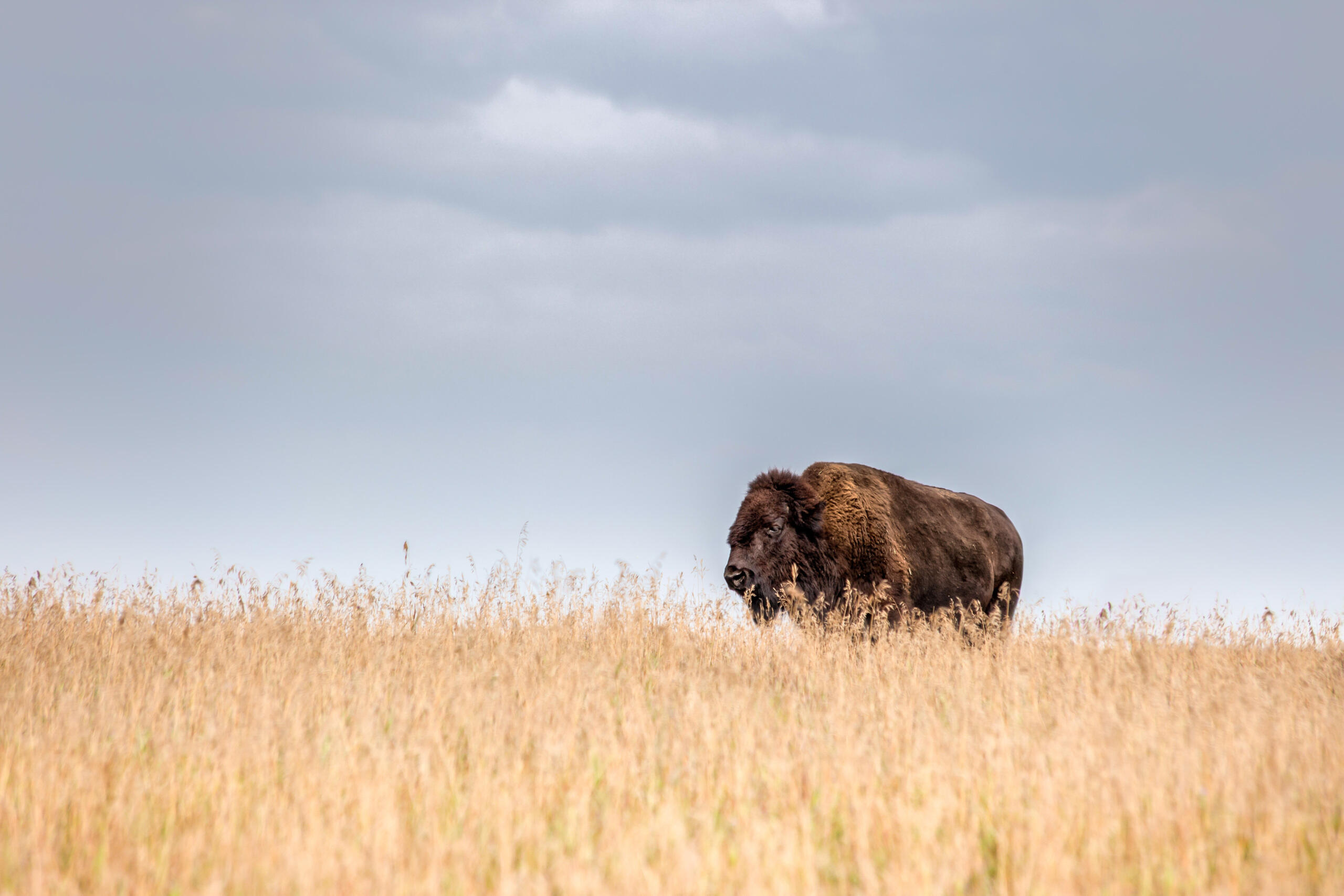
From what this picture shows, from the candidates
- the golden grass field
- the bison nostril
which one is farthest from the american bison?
the golden grass field

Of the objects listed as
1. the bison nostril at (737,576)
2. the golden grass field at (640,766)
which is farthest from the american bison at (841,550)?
the golden grass field at (640,766)

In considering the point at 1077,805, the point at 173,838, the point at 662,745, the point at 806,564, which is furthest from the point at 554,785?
the point at 806,564

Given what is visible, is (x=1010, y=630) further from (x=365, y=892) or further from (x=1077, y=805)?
(x=365, y=892)

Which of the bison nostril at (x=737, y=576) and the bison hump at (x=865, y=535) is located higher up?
the bison hump at (x=865, y=535)

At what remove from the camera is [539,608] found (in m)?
9.30

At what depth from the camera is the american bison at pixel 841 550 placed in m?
10.5

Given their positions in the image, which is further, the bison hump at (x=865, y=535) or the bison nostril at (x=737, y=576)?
the bison hump at (x=865, y=535)

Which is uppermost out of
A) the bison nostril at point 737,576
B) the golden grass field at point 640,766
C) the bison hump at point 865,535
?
the bison hump at point 865,535

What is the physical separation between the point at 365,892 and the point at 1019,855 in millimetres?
2418

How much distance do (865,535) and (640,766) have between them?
6382mm

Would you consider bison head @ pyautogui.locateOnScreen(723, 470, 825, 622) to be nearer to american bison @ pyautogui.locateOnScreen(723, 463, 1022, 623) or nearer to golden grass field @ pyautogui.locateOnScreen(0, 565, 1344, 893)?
american bison @ pyautogui.locateOnScreen(723, 463, 1022, 623)

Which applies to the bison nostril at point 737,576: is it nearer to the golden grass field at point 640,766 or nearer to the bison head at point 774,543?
the bison head at point 774,543

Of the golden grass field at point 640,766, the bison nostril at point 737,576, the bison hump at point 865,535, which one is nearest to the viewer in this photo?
the golden grass field at point 640,766

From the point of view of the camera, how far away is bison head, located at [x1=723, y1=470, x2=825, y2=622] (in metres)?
10.5
